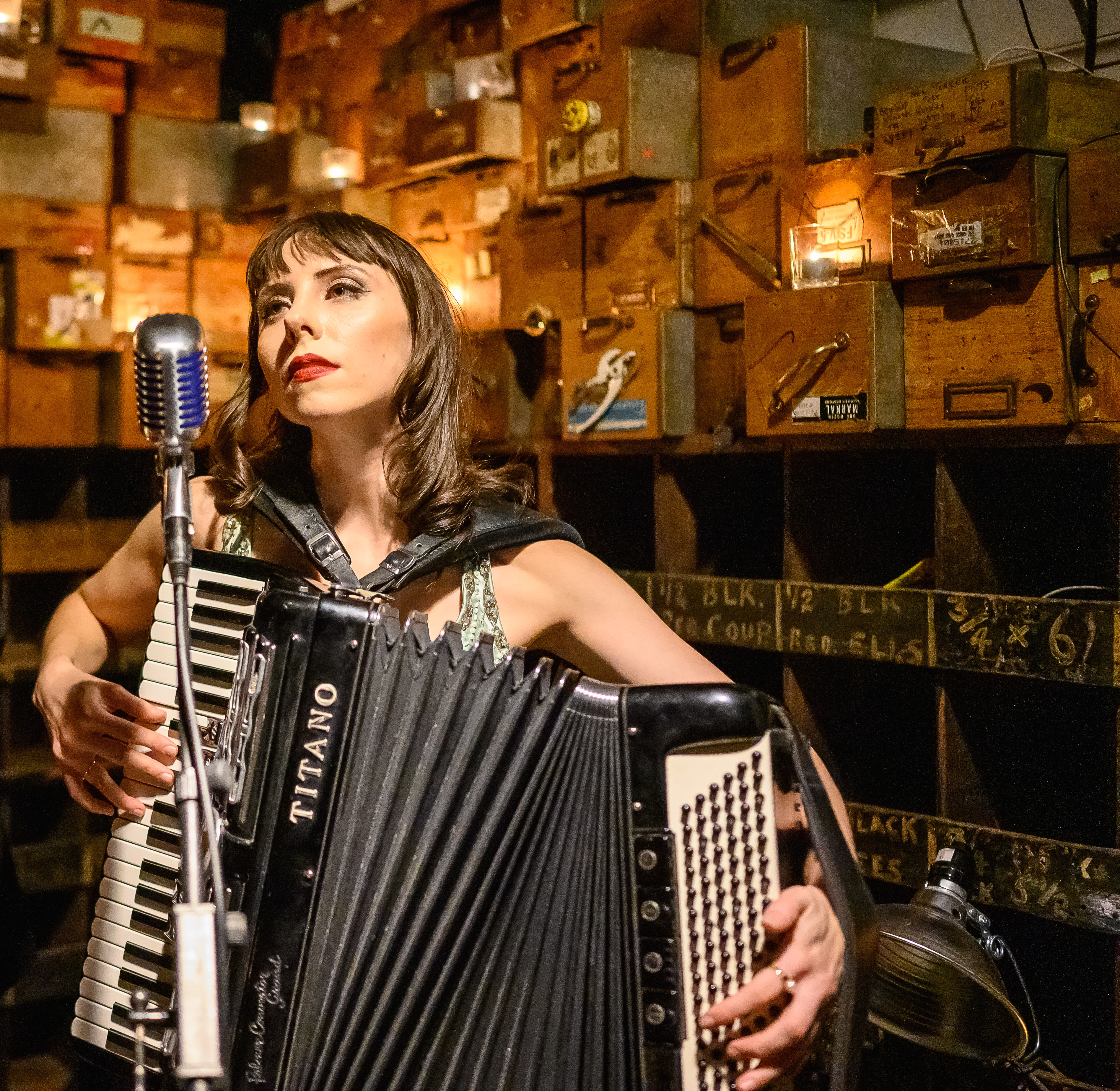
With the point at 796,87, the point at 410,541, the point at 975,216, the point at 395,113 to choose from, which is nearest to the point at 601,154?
the point at 796,87

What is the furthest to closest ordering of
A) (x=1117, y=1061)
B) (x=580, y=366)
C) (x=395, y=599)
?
(x=580, y=366), (x=1117, y=1061), (x=395, y=599)

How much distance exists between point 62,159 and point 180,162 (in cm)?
47

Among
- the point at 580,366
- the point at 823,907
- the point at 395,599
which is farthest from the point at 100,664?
the point at 580,366

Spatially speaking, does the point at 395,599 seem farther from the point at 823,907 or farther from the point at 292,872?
the point at 823,907

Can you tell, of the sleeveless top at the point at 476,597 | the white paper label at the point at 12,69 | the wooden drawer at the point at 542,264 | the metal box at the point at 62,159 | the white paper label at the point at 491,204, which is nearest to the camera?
the sleeveless top at the point at 476,597

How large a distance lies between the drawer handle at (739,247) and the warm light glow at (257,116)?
8.18 feet

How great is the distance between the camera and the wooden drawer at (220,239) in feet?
15.2

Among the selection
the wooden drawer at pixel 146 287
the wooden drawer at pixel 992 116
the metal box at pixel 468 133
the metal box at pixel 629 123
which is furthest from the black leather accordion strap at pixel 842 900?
the wooden drawer at pixel 146 287

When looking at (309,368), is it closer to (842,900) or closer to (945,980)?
(842,900)

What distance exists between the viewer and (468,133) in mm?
3873

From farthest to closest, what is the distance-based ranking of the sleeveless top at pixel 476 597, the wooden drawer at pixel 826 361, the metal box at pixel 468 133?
1. the metal box at pixel 468 133
2. the wooden drawer at pixel 826 361
3. the sleeveless top at pixel 476 597

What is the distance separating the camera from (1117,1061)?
2.34 m

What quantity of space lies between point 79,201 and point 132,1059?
3.57 metres

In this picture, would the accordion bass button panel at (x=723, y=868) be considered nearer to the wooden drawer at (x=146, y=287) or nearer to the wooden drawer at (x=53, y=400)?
the wooden drawer at (x=53, y=400)
